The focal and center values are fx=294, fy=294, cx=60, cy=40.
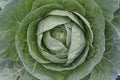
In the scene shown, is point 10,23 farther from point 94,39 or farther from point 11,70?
point 94,39

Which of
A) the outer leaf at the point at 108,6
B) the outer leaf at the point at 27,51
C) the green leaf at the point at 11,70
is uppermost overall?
the outer leaf at the point at 108,6

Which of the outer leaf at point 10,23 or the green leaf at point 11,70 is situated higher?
the outer leaf at point 10,23

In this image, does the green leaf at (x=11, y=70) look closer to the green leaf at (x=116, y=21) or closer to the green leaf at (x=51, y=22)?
the green leaf at (x=51, y=22)

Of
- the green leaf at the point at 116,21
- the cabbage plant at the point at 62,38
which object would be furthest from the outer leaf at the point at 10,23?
the green leaf at the point at 116,21

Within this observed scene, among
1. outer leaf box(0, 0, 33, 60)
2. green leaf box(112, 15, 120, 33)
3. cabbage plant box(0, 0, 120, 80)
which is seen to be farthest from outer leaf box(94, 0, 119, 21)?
outer leaf box(0, 0, 33, 60)

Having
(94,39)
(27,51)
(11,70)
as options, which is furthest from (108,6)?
(11,70)

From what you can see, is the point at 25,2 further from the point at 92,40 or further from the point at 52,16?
the point at 92,40

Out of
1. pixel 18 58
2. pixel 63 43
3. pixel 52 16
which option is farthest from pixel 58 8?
pixel 18 58
